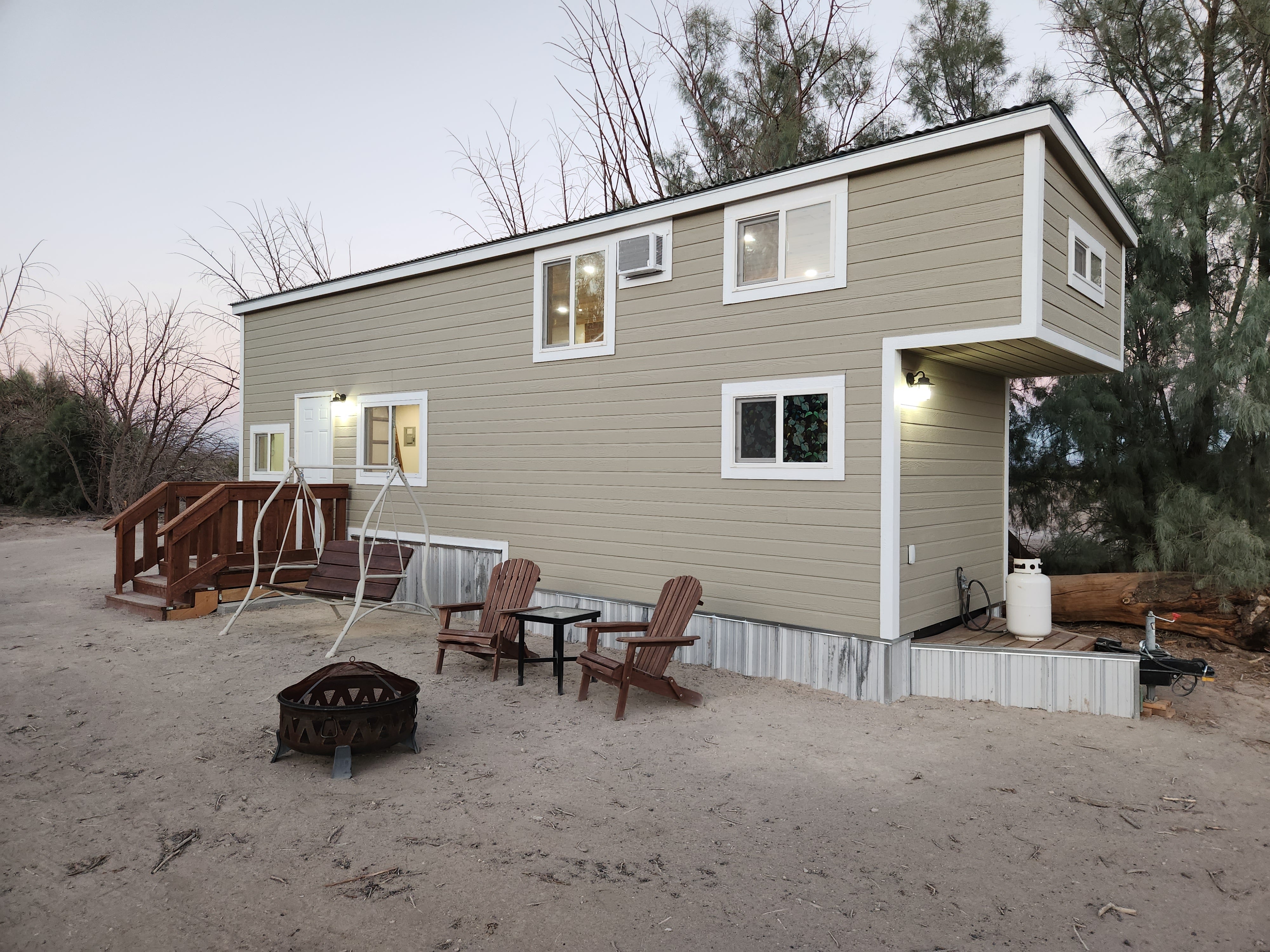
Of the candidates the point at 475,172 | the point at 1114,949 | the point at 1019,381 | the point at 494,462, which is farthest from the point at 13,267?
the point at 1114,949

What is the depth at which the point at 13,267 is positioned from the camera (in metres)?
15.5

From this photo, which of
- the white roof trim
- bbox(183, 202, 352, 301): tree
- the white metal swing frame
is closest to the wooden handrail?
the white metal swing frame

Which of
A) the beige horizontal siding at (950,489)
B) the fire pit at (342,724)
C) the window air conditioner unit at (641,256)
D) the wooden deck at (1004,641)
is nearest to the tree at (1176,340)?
the beige horizontal siding at (950,489)

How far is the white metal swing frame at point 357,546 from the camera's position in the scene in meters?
7.27

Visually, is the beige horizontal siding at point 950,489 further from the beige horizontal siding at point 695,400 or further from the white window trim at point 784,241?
the white window trim at point 784,241

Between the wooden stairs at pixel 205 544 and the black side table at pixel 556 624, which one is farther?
the wooden stairs at pixel 205 544

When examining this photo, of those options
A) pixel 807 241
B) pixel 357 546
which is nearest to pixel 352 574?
pixel 357 546

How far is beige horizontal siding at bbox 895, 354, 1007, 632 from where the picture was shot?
20.2 feet

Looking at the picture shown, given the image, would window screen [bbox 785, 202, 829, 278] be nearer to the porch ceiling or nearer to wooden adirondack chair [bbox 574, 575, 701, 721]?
the porch ceiling

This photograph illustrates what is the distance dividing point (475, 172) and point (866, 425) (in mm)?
14621

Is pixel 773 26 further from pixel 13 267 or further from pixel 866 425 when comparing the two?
pixel 13 267

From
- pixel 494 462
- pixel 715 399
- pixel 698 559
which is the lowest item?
pixel 698 559

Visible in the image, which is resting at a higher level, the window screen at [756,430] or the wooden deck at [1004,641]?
the window screen at [756,430]

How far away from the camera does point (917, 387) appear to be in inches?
241
